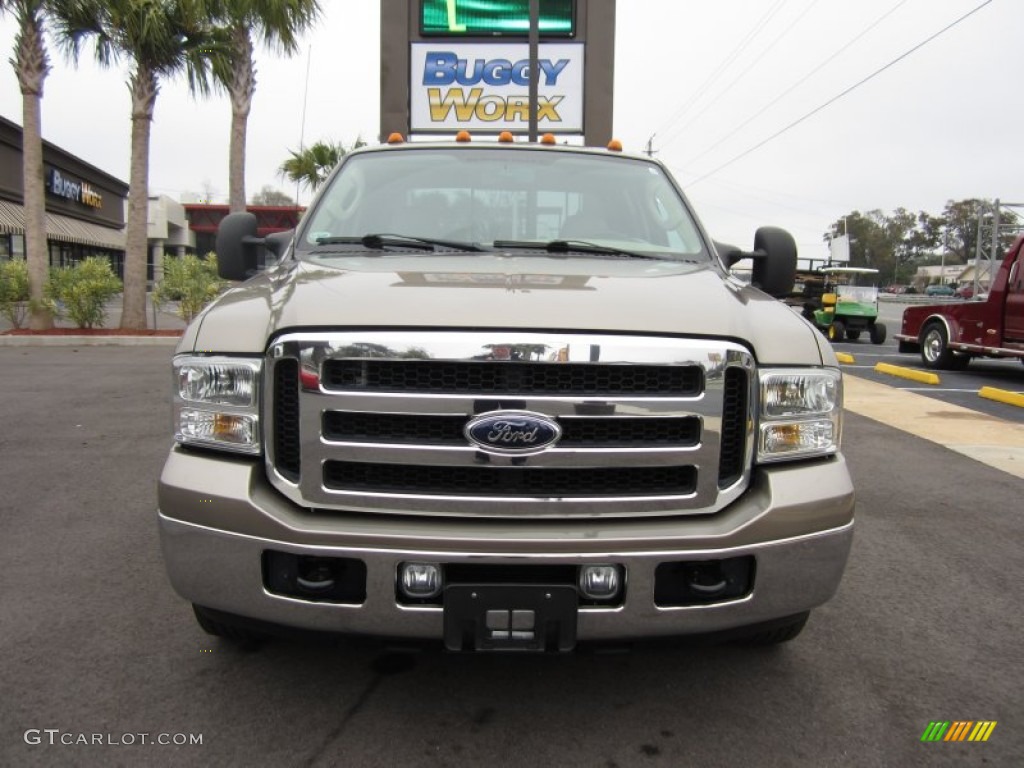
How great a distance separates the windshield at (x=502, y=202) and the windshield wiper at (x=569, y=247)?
0.5 inches

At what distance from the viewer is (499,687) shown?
262 centimetres

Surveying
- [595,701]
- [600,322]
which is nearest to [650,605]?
[595,701]

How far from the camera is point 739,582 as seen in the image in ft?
7.23

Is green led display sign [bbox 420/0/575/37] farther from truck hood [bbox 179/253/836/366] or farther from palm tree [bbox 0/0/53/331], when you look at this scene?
truck hood [bbox 179/253/836/366]

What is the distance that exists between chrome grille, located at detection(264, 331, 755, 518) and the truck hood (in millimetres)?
49

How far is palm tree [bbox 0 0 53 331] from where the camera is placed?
14.1m

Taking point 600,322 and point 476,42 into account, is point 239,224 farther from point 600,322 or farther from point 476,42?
point 476,42

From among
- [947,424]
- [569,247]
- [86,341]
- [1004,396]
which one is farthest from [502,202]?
[86,341]

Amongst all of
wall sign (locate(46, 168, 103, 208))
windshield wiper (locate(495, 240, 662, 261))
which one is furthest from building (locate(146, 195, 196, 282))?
windshield wiper (locate(495, 240, 662, 261))

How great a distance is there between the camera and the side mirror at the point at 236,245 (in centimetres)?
344

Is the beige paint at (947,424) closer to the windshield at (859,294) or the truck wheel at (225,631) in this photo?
the truck wheel at (225,631)

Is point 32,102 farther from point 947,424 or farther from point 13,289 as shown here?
point 947,424

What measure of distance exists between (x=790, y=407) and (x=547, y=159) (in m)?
1.94

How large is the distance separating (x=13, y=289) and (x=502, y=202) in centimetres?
1477
